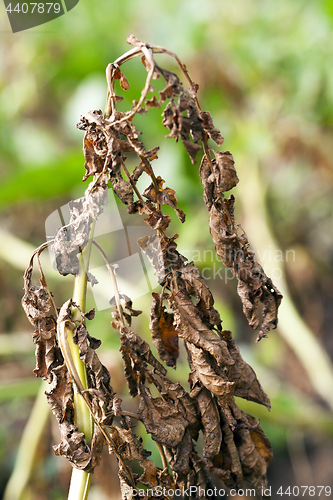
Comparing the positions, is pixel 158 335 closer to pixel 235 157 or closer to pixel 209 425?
pixel 209 425

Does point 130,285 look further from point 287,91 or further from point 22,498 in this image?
point 287,91

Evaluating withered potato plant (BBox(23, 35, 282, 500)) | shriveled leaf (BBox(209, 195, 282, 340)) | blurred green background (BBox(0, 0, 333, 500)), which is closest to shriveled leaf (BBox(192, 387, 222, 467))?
withered potato plant (BBox(23, 35, 282, 500))

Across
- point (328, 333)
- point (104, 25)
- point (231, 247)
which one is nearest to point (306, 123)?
point (328, 333)

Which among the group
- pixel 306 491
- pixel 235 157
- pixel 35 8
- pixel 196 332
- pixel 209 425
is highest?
pixel 35 8

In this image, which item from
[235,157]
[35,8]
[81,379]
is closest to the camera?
[81,379]

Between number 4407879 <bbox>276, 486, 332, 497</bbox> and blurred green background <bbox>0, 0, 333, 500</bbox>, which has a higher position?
blurred green background <bbox>0, 0, 333, 500</bbox>

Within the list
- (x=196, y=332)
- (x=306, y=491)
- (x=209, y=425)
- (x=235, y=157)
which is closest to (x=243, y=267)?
(x=196, y=332)

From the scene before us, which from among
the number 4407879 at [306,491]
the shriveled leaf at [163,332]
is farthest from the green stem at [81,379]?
the number 4407879 at [306,491]

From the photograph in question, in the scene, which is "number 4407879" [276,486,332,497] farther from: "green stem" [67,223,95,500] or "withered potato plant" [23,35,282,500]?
"green stem" [67,223,95,500]
